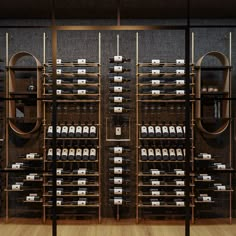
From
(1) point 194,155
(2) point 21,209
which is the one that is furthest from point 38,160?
(1) point 194,155

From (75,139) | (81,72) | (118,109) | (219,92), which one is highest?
(81,72)

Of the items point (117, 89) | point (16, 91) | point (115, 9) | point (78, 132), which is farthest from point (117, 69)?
point (16, 91)

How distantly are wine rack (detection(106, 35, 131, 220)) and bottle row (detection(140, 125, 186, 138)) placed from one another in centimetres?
26

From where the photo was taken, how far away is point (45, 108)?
511cm

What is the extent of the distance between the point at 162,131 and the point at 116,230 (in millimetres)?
1444

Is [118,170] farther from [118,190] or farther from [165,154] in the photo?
[165,154]

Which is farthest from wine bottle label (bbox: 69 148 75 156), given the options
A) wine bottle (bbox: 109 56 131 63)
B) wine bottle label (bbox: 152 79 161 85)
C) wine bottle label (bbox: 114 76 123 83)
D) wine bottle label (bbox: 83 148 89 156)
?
wine bottle label (bbox: 152 79 161 85)

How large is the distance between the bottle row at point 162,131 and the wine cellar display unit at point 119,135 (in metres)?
0.01

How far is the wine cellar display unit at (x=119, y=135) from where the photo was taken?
4902 millimetres

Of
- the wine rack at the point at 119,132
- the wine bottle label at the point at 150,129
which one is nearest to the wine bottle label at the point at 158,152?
the wine bottle label at the point at 150,129

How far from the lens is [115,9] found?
479cm

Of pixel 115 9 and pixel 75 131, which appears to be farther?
pixel 75 131

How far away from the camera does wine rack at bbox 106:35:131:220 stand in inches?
194

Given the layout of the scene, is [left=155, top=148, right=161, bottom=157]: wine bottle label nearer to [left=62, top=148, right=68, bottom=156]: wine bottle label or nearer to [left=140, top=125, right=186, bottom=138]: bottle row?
[left=140, top=125, right=186, bottom=138]: bottle row
